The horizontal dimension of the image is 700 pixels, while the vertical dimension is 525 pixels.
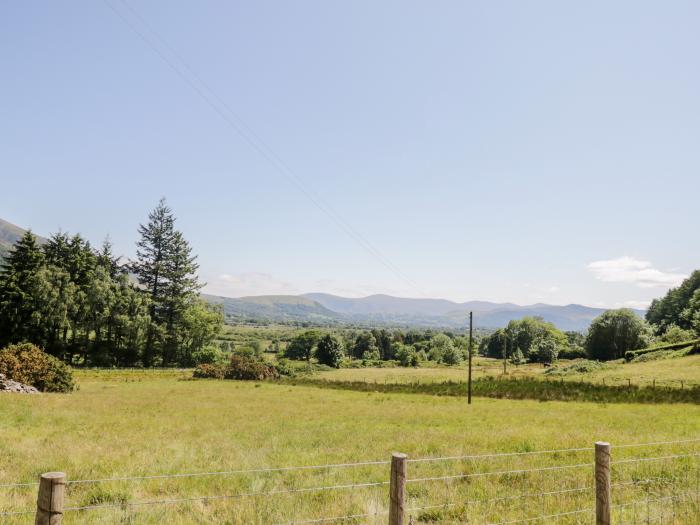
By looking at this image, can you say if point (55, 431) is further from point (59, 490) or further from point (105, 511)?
point (59, 490)

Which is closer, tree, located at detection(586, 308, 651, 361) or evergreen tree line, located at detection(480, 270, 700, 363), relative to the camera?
evergreen tree line, located at detection(480, 270, 700, 363)

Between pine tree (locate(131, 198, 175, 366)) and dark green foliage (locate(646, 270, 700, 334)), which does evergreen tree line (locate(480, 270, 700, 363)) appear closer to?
dark green foliage (locate(646, 270, 700, 334))

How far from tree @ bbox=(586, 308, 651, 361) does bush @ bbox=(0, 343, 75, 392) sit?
119 meters

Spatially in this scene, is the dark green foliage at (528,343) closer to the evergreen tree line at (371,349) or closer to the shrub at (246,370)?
the evergreen tree line at (371,349)

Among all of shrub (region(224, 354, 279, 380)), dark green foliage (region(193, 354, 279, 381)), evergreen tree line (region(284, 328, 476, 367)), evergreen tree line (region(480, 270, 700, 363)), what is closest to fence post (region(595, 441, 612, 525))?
dark green foliage (region(193, 354, 279, 381))

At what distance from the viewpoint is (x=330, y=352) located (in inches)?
4820

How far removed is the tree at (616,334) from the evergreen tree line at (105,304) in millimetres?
98155

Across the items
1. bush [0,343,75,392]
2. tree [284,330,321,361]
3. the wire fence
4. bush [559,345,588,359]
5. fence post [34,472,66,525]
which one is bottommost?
tree [284,330,321,361]

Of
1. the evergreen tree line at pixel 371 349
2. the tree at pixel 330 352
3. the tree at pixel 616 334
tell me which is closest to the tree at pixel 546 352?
the tree at pixel 616 334

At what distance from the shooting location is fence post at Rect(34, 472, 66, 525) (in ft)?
14.8

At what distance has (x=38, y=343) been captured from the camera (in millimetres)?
68000

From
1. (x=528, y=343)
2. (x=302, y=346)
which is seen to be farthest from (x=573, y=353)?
(x=302, y=346)

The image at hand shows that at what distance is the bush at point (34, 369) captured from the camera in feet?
133

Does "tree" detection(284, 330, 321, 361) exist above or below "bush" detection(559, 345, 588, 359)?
below
